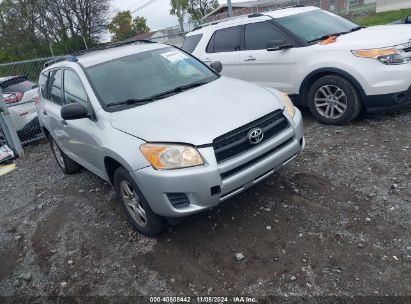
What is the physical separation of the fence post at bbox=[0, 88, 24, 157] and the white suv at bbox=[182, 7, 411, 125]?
3.99 m

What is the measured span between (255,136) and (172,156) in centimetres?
77

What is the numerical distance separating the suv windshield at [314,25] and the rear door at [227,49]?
2.80 ft

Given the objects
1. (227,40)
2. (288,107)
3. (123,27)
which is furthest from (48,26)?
(288,107)

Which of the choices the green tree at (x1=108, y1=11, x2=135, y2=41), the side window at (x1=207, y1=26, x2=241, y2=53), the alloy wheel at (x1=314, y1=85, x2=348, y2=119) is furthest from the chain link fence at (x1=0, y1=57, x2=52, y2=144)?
the green tree at (x1=108, y1=11, x2=135, y2=41)

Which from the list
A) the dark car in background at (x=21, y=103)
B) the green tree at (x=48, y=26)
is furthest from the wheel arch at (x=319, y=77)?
the green tree at (x=48, y=26)

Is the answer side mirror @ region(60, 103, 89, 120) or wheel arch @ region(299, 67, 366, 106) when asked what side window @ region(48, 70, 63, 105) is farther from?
wheel arch @ region(299, 67, 366, 106)

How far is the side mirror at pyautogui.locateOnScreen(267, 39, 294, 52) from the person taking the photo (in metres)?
5.79

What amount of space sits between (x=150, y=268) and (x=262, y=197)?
1454mm

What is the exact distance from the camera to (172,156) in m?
3.16

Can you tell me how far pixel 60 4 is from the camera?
40625 millimetres

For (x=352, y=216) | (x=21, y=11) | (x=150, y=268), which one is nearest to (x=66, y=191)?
(x=150, y=268)

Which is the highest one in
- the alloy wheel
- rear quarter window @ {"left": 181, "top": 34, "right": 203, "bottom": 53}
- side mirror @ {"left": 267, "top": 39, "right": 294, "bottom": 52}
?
rear quarter window @ {"left": 181, "top": 34, "right": 203, "bottom": 53}

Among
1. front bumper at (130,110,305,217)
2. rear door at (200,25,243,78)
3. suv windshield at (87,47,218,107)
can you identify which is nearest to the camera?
front bumper at (130,110,305,217)

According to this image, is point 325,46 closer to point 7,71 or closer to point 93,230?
point 93,230
